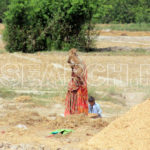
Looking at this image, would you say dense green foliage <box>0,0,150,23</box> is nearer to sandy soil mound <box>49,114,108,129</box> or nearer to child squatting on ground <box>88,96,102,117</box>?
A: child squatting on ground <box>88,96,102,117</box>

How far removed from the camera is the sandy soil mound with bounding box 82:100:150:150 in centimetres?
600

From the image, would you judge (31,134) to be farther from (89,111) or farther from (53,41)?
(53,41)

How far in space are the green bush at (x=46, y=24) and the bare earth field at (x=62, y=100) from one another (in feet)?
6.23

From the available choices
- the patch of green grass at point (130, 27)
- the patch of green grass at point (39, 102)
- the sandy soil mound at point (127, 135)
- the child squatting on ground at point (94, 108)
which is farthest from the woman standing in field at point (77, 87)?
the patch of green grass at point (130, 27)

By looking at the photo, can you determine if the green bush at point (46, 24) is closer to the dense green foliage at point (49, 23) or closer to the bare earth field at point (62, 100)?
the dense green foliage at point (49, 23)

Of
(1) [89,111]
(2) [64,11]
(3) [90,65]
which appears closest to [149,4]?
(2) [64,11]

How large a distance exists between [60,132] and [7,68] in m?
9.40

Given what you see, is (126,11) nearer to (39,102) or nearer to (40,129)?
(39,102)

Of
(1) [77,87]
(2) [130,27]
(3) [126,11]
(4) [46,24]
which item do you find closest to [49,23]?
(4) [46,24]

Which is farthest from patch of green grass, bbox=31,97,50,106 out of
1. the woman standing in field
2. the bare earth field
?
the woman standing in field

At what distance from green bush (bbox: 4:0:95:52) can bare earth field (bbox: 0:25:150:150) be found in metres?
1.90

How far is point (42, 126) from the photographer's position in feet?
26.7

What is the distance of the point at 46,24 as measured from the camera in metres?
22.6

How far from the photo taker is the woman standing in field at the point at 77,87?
8.35 metres
